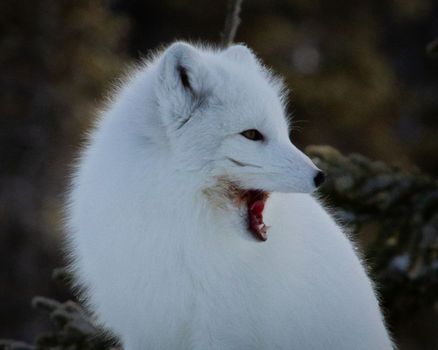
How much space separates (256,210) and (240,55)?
80cm

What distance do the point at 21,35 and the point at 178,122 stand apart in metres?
11.2

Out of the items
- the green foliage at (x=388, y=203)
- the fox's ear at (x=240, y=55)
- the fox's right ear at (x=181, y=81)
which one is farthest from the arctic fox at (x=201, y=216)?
the green foliage at (x=388, y=203)

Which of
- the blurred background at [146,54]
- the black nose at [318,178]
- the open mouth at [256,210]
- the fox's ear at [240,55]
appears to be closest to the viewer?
the black nose at [318,178]

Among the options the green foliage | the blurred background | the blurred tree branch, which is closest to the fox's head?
the blurred tree branch

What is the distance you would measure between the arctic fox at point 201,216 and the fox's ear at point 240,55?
0.55ft

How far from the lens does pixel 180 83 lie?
480 centimetres

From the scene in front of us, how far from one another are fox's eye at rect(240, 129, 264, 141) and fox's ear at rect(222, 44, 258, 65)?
55 centimetres

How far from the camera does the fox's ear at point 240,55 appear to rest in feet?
17.2

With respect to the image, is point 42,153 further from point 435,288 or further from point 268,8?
point 435,288

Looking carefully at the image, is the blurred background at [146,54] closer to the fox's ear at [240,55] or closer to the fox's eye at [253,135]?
the fox's ear at [240,55]

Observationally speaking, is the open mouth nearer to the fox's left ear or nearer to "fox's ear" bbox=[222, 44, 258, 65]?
the fox's left ear

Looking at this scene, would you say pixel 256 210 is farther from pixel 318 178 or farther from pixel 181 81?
pixel 181 81

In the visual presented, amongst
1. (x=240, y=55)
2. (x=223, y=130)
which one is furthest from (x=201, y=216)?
(x=240, y=55)

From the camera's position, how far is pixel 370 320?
5.29m
